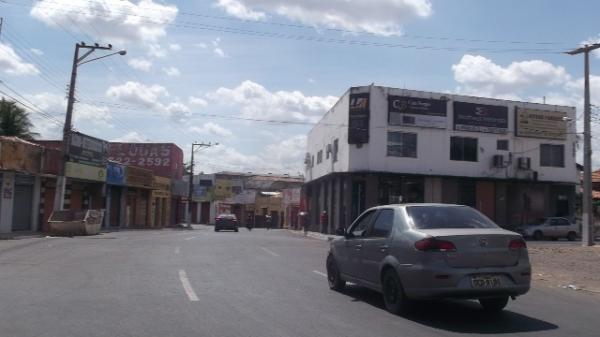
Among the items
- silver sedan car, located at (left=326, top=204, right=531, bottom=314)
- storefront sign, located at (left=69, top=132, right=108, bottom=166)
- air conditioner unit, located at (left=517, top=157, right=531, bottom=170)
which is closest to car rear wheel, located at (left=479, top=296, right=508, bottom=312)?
silver sedan car, located at (left=326, top=204, right=531, bottom=314)

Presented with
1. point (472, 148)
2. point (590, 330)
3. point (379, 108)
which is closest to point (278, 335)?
point (590, 330)

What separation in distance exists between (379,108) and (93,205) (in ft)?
68.2

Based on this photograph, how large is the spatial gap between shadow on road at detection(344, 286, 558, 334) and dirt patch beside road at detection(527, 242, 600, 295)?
4.52 meters

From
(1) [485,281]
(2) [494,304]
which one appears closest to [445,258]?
(1) [485,281]

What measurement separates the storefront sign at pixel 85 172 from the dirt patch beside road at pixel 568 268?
83.8 feet

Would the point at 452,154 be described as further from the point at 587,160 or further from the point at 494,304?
the point at 494,304

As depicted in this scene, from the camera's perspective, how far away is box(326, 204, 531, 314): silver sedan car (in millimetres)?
7910

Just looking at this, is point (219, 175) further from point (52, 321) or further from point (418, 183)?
point (52, 321)

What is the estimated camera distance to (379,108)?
38.9 meters

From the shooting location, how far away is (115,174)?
4472cm

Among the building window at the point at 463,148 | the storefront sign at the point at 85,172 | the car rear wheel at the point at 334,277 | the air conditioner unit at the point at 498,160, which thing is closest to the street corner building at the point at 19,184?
the storefront sign at the point at 85,172

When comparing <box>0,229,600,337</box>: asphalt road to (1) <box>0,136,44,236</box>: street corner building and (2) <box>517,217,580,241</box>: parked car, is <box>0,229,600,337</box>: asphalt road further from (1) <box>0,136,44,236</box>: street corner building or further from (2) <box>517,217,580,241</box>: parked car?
(2) <box>517,217,580,241</box>: parked car

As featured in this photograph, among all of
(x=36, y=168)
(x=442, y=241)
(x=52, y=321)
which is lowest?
(x=52, y=321)

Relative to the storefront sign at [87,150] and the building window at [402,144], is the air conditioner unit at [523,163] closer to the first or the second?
the building window at [402,144]
